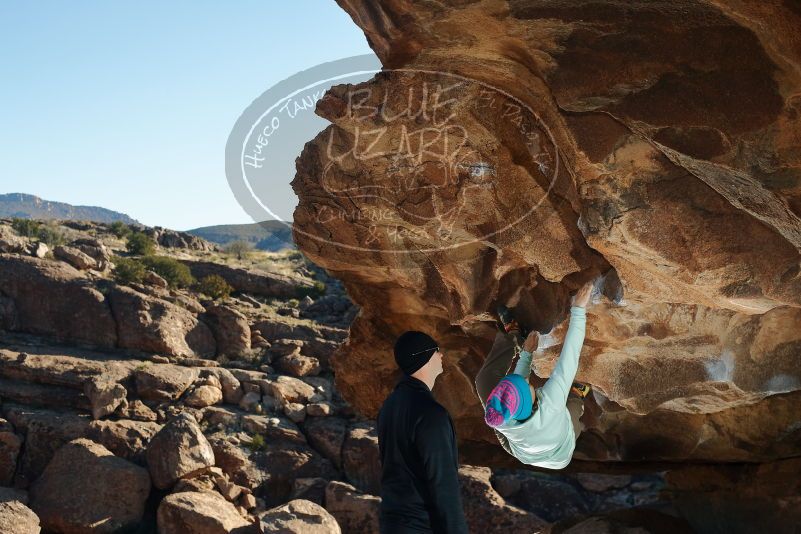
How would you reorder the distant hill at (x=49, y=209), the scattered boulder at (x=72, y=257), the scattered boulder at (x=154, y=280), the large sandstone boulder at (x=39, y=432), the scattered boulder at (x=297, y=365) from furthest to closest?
1. the distant hill at (x=49, y=209)
2. the scattered boulder at (x=154, y=280)
3. the scattered boulder at (x=72, y=257)
4. the scattered boulder at (x=297, y=365)
5. the large sandstone boulder at (x=39, y=432)

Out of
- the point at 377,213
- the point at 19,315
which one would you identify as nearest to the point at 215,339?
the point at 19,315

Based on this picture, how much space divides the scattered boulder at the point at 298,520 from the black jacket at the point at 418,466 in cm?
1170

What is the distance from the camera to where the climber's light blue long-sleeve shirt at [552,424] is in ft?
15.4

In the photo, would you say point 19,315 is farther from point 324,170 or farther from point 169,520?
point 324,170

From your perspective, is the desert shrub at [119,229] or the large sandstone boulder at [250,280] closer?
the large sandstone boulder at [250,280]

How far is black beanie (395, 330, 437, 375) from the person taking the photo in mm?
4320

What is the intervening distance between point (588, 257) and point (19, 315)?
20652 mm

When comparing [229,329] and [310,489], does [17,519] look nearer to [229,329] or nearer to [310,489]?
[310,489]

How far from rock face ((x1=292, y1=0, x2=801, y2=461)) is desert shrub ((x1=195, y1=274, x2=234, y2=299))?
2173 centimetres

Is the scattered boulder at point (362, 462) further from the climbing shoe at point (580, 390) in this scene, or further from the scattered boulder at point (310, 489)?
the climbing shoe at point (580, 390)

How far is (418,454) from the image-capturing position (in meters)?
4.11

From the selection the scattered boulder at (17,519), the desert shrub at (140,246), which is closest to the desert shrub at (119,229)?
the desert shrub at (140,246)

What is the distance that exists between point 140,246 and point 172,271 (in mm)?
5910

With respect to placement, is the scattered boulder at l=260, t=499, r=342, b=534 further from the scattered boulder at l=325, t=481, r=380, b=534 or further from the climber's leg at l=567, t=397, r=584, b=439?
the climber's leg at l=567, t=397, r=584, b=439
